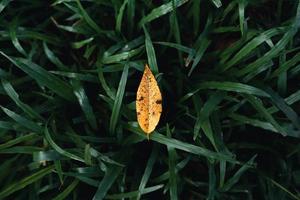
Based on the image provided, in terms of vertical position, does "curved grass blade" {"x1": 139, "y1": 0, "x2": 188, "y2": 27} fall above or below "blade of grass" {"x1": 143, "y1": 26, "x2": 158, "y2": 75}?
above

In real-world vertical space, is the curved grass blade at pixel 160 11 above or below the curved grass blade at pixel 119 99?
above

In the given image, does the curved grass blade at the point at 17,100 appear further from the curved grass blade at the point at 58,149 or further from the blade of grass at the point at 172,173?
the blade of grass at the point at 172,173

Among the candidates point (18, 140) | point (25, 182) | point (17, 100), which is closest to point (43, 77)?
point (17, 100)

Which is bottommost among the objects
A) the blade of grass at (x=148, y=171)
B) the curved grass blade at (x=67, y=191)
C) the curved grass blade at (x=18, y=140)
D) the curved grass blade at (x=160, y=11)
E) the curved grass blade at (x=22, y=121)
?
the curved grass blade at (x=67, y=191)

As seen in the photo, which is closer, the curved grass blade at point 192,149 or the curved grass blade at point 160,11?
the curved grass blade at point 192,149

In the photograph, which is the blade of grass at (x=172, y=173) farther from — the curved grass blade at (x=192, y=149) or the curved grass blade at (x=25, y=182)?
the curved grass blade at (x=25, y=182)

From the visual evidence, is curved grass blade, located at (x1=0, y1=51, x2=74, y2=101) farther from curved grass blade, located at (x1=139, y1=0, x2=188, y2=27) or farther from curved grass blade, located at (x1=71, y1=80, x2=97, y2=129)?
curved grass blade, located at (x1=139, y1=0, x2=188, y2=27)

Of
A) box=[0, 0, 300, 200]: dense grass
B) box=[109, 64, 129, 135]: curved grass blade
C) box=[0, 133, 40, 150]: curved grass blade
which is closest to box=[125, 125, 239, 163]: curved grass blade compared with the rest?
box=[0, 0, 300, 200]: dense grass

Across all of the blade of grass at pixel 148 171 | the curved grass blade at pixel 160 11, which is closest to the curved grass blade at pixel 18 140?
the blade of grass at pixel 148 171
